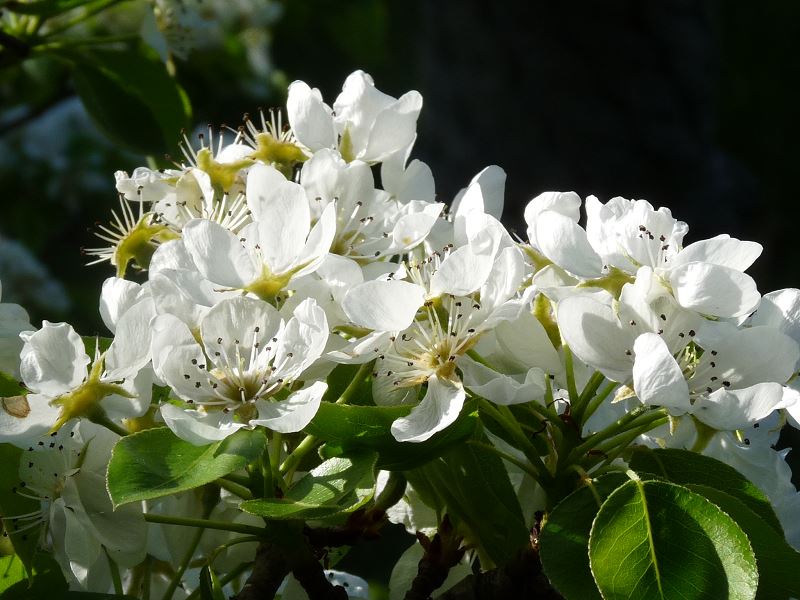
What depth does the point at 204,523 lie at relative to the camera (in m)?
0.77

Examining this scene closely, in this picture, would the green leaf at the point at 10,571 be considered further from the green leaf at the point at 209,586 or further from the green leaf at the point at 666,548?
the green leaf at the point at 666,548

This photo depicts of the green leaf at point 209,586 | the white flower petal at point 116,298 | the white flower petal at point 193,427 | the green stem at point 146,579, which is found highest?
the white flower petal at point 116,298

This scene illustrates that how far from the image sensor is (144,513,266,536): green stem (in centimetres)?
75

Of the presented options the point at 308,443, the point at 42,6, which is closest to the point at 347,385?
the point at 308,443

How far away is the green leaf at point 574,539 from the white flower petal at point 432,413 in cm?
10

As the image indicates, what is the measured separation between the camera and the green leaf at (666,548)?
2.18 ft

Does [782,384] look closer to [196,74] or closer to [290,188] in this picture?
[290,188]

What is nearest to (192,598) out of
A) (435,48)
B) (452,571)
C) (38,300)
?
(452,571)

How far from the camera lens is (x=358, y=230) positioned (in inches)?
33.4

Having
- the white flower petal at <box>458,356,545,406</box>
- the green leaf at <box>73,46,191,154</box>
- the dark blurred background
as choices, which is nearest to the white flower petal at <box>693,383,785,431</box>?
the white flower petal at <box>458,356,545,406</box>

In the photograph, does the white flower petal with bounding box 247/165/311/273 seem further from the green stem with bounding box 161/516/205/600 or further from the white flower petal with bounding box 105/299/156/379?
the green stem with bounding box 161/516/205/600

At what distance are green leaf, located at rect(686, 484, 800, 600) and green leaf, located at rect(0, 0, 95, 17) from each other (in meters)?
0.91

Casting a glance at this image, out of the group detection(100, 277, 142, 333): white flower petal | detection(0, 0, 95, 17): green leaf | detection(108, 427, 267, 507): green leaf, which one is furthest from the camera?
detection(0, 0, 95, 17): green leaf

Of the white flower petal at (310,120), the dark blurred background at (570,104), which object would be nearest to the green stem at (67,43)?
the white flower petal at (310,120)
